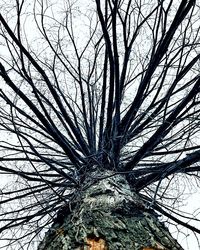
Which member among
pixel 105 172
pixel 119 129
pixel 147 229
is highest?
pixel 119 129

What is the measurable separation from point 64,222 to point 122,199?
0.42 m

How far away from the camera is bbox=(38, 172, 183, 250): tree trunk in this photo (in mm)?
1979

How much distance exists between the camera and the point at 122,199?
245 cm

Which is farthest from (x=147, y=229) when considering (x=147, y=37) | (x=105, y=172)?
(x=147, y=37)

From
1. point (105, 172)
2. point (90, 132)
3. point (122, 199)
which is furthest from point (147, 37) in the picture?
point (122, 199)

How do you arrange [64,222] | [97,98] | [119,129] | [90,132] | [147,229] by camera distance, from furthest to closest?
[97,98]
[90,132]
[119,129]
[64,222]
[147,229]

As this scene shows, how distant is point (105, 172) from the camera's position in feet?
9.80

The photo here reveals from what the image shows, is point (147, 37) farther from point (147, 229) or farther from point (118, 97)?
point (147, 229)

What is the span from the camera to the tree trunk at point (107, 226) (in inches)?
77.9

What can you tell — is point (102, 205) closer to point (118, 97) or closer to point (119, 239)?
point (119, 239)

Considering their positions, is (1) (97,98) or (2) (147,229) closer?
(2) (147,229)

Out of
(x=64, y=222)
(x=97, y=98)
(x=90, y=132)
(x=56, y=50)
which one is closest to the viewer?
(x=64, y=222)

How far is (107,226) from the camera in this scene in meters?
2.09

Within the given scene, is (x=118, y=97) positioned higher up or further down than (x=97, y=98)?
further down
